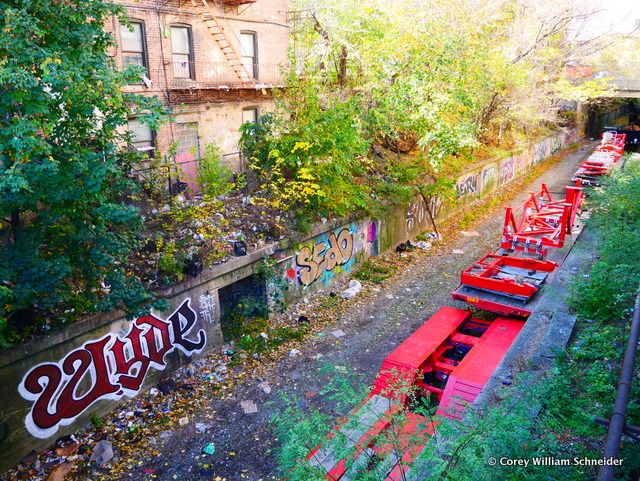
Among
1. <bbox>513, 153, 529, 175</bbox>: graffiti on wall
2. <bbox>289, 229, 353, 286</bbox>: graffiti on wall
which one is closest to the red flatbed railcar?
<bbox>289, 229, 353, 286</bbox>: graffiti on wall

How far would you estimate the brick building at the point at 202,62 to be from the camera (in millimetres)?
14875

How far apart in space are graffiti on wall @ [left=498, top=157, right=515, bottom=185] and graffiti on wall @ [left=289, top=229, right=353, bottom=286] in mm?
13874

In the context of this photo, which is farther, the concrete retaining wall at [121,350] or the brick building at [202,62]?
the brick building at [202,62]

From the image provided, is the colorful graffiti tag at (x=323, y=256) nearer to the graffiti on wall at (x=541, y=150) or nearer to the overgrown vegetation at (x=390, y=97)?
the overgrown vegetation at (x=390, y=97)

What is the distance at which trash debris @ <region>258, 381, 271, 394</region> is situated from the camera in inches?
365

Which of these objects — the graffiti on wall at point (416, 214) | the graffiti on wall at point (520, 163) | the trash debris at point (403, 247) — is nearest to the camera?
the trash debris at point (403, 247)

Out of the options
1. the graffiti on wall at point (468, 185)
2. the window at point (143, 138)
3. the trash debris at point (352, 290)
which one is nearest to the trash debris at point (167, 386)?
the trash debris at point (352, 290)

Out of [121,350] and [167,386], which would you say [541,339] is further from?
[121,350]

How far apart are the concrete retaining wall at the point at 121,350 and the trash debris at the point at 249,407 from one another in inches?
70.2

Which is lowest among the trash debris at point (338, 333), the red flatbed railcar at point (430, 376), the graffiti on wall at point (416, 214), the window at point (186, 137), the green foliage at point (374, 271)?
the trash debris at point (338, 333)

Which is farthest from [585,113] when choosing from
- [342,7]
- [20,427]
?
[20,427]

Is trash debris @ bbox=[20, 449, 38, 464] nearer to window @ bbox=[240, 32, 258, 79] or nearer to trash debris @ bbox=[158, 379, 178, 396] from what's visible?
trash debris @ bbox=[158, 379, 178, 396]

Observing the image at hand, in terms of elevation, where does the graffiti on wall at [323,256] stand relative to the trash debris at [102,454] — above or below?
above

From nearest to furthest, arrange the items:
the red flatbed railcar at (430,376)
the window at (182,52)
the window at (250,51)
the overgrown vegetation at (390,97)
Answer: the red flatbed railcar at (430,376) < the overgrown vegetation at (390,97) < the window at (182,52) < the window at (250,51)
